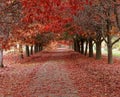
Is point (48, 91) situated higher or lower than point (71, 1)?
lower

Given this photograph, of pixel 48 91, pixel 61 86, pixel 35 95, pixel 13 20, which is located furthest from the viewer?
pixel 13 20

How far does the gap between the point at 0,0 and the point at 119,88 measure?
7.41 metres

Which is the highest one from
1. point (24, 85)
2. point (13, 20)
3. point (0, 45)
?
point (13, 20)

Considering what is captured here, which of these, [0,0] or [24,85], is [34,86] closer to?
[24,85]

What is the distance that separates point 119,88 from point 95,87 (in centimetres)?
112

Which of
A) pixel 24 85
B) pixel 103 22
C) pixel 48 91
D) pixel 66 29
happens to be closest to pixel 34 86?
pixel 24 85

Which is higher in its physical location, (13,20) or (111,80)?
(13,20)

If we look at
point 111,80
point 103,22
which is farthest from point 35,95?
point 103,22

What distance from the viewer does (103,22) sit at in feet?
91.1

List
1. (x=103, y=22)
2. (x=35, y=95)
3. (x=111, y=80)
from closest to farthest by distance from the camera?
(x=35, y=95), (x=111, y=80), (x=103, y=22)

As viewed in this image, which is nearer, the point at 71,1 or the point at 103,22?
the point at 71,1

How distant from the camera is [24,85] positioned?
55.4ft

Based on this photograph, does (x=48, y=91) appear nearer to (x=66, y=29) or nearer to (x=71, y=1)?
(x=71, y=1)

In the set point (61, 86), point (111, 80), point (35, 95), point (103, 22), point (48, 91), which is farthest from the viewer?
point (103, 22)
